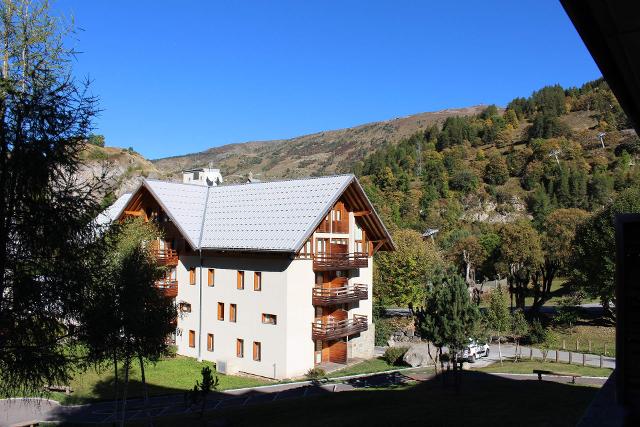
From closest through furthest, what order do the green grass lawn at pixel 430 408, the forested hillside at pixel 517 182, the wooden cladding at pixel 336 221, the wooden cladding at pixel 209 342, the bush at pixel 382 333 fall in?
the green grass lawn at pixel 430 408 < the wooden cladding at pixel 336 221 < the wooden cladding at pixel 209 342 < the bush at pixel 382 333 < the forested hillside at pixel 517 182

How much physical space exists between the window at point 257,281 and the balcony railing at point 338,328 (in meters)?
3.91

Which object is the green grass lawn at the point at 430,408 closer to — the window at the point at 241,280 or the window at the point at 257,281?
the window at the point at 257,281

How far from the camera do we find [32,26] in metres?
10.7

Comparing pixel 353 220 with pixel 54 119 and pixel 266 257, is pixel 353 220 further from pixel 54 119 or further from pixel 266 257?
pixel 54 119

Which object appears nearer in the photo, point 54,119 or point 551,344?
point 54,119

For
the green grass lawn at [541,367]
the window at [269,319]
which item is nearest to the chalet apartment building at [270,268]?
the window at [269,319]

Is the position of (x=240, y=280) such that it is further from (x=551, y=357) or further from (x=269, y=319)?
(x=551, y=357)

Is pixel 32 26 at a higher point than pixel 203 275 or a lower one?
higher

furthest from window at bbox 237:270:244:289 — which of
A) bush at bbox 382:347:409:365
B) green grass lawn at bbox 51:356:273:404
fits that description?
bush at bbox 382:347:409:365

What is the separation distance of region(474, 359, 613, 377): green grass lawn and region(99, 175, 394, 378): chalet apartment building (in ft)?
28.2

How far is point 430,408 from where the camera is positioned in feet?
61.1

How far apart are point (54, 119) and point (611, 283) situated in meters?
40.9

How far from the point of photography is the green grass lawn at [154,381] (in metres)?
25.5

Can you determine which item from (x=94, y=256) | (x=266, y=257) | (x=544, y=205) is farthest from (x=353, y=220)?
(x=544, y=205)
